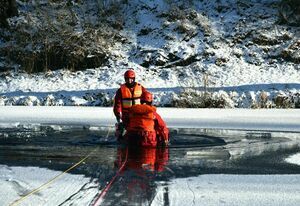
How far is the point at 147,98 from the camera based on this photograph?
33.4 ft

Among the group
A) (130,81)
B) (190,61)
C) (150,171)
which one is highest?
(190,61)

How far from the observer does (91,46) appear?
26906mm

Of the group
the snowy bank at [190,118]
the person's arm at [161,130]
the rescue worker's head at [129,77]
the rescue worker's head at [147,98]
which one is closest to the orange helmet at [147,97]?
the rescue worker's head at [147,98]

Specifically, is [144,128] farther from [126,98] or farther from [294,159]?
[294,159]

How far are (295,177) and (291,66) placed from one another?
60.3 ft

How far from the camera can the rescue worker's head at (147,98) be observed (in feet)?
33.3

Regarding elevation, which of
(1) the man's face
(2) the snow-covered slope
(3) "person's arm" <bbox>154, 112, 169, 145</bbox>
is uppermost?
(2) the snow-covered slope

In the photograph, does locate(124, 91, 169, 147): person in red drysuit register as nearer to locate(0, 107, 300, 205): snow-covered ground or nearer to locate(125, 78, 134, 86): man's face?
locate(125, 78, 134, 86): man's face

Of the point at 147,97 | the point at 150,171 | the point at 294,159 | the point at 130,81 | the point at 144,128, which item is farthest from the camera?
the point at 130,81

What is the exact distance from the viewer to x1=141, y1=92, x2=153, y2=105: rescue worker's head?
10.2 metres

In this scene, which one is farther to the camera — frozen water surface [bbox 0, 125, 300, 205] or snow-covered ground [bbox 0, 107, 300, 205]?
frozen water surface [bbox 0, 125, 300, 205]

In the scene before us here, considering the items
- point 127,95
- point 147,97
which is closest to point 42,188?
point 147,97


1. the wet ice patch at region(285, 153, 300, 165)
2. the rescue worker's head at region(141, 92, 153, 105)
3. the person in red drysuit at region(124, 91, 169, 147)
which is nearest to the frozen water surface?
the wet ice patch at region(285, 153, 300, 165)

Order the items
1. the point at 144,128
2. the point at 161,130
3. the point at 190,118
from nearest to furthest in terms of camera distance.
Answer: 1. the point at 144,128
2. the point at 161,130
3. the point at 190,118
